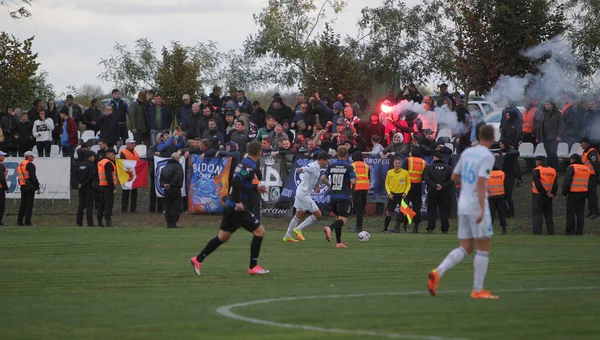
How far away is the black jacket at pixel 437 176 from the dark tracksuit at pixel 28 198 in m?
11.5

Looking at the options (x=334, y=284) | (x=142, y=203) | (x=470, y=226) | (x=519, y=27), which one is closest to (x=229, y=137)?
(x=142, y=203)

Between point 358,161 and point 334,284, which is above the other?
point 358,161

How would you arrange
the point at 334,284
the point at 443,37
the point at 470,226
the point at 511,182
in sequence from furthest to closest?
the point at 443,37, the point at 511,182, the point at 334,284, the point at 470,226

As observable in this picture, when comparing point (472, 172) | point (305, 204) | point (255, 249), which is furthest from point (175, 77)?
point (472, 172)

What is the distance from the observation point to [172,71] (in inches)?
1751

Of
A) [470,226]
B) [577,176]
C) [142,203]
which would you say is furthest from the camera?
[142,203]

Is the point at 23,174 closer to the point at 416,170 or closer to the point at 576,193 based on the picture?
the point at 416,170

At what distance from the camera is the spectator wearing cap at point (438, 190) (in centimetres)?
2938

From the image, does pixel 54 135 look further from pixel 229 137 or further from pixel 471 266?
pixel 471 266

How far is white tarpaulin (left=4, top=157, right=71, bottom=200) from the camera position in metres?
34.5

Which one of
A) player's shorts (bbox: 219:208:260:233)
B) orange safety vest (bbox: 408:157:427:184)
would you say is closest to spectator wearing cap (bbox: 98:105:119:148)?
orange safety vest (bbox: 408:157:427:184)

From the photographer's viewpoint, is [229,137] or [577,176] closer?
[577,176]

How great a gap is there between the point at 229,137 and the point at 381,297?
2108 cm

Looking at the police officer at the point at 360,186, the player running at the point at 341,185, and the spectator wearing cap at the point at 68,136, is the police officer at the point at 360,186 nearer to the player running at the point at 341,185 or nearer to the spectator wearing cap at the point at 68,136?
the player running at the point at 341,185
